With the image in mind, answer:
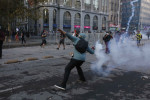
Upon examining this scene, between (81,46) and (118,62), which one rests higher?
(81,46)

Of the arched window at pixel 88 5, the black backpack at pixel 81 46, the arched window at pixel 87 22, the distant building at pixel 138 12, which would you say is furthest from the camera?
the arched window at pixel 87 22

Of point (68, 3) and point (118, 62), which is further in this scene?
point (68, 3)

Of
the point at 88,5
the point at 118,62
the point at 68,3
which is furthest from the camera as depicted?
the point at 88,5

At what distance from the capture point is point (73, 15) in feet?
151

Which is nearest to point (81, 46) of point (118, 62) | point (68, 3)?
point (118, 62)

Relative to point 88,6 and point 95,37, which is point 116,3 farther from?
point 95,37

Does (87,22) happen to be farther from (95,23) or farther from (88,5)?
(88,5)

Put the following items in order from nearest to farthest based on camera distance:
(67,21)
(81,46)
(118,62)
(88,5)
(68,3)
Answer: (81,46) < (118,62) < (68,3) < (67,21) < (88,5)

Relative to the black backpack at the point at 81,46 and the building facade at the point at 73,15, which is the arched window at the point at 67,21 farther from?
the black backpack at the point at 81,46

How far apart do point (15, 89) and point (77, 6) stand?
4488 cm

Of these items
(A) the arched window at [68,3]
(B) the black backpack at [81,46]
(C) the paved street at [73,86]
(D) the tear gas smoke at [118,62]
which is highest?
(A) the arched window at [68,3]

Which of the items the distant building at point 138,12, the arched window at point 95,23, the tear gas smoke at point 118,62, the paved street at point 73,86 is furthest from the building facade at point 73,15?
the paved street at point 73,86

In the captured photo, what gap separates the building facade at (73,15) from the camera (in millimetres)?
40875


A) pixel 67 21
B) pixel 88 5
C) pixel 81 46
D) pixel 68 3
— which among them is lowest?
pixel 81 46
